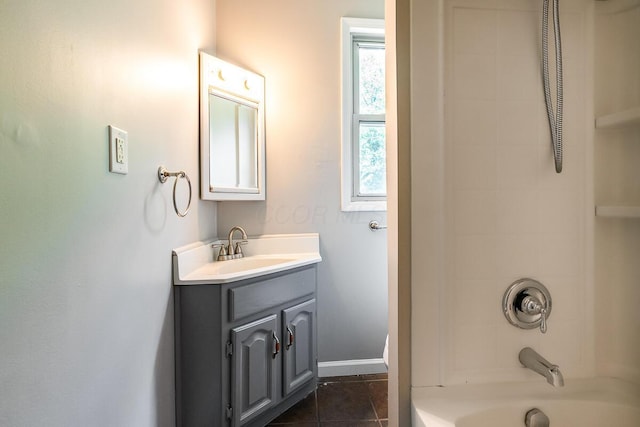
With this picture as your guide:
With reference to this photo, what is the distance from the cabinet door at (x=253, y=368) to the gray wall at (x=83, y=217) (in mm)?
289

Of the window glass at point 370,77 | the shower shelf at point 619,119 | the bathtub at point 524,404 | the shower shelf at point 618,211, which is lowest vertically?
the bathtub at point 524,404

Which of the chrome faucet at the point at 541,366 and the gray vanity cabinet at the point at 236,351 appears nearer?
the chrome faucet at the point at 541,366

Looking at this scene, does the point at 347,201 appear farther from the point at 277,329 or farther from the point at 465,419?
the point at 465,419

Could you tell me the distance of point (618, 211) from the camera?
922 millimetres

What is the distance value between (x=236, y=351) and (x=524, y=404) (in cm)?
110

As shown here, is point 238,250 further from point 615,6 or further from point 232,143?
point 615,6

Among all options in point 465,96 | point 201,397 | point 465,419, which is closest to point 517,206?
point 465,96

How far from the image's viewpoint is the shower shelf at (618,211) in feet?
2.91

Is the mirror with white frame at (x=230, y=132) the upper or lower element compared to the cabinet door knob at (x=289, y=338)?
upper

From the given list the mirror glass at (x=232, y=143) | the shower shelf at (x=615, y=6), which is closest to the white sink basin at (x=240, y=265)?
the mirror glass at (x=232, y=143)

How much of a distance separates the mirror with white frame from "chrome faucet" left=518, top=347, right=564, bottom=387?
154 cm

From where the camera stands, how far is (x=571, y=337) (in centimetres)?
98

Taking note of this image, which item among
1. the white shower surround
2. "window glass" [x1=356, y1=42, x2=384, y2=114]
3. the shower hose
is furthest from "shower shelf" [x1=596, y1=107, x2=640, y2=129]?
"window glass" [x1=356, y1=42, x2=384, y2=114]

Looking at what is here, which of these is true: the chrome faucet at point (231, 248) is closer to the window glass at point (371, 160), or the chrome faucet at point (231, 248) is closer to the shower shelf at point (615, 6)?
the window glass at point (371, 160)
